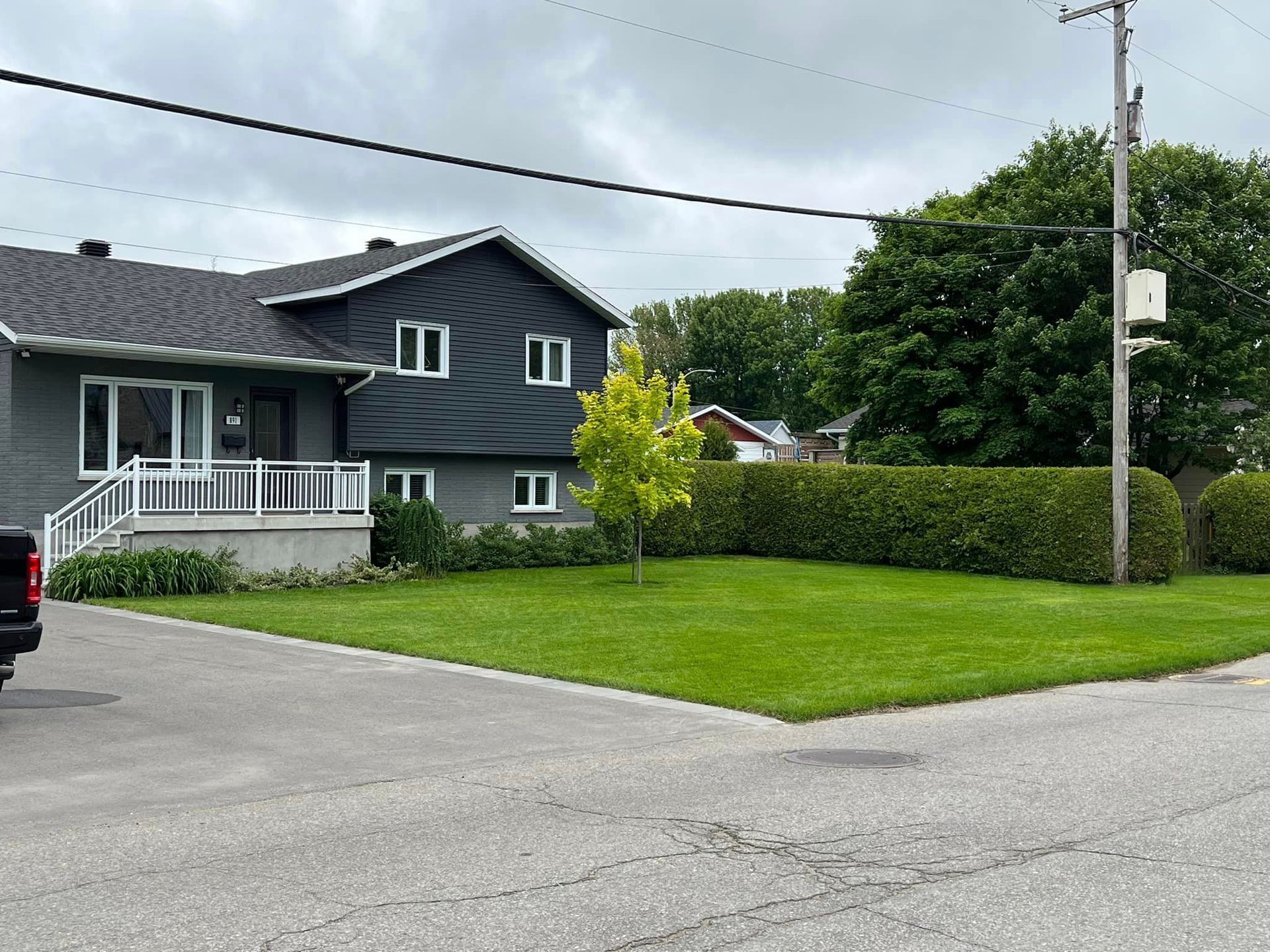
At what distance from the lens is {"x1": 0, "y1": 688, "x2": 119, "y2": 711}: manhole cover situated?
448 inches

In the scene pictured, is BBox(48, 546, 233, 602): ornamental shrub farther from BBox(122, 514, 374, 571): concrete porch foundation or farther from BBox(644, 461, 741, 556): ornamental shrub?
BBox(644, 461, 741, 556): ornamental shrub

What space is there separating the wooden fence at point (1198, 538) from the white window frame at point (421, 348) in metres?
18.7

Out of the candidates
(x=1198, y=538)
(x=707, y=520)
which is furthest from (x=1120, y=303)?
(x=707, y=520)

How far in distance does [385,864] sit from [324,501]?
2021 cm

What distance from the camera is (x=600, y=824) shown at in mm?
7426

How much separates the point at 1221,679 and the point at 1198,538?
19.6 meters

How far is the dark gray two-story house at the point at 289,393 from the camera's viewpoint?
2314 centimetres

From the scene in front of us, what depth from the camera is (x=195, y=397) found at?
25859 millimetres

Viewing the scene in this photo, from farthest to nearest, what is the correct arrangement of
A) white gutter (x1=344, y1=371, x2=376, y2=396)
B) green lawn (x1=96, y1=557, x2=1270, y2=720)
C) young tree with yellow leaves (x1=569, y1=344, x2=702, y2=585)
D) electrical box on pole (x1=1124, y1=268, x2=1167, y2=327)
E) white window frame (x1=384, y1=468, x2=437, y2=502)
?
white window frame (x1=384, y1=468, x2=437, y2=502) → white gutter (x1=344, y1=371, x2=376, y2=396) → electrical box on pole (x1=1124, y1=268, x2=1167, y2=327) → young tree with yellow leaves (x1=569, y1=344, x2=702, y2=585) → green lawn (x1=96, y1=557, x2=1270, y2=720)

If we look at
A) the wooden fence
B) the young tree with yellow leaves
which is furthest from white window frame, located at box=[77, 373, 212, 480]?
the wooden fence

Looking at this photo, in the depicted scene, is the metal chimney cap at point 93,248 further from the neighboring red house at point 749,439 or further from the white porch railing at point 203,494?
the neighboring red house at point 749,439

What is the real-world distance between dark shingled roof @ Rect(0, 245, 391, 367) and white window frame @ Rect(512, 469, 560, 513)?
210 inches

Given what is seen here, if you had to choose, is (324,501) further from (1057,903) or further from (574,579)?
(1057,903)

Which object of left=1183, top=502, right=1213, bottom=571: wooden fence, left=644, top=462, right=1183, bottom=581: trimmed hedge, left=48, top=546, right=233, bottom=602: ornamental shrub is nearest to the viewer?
left=48, top=546, right=233, bottom=602: ornamental shrub
